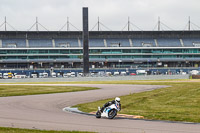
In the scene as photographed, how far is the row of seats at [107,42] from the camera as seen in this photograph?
142 metres

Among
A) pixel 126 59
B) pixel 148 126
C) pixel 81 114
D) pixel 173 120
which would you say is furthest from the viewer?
pixel 126 59

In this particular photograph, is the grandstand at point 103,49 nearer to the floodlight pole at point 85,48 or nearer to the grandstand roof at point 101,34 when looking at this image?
the grandstand roof at point 101,34

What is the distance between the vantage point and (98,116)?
68.5 feet

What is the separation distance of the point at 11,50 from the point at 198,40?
75362 mm

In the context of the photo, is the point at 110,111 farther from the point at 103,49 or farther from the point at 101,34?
the point at 101,34

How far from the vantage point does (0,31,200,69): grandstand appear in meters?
138

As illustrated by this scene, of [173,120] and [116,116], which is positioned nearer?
[173,120]

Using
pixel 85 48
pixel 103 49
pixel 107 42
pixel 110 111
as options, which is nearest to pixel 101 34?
pixel 107 42

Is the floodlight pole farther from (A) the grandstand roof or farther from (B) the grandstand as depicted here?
(A) the grandstand roof

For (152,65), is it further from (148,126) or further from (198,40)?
(148,126)

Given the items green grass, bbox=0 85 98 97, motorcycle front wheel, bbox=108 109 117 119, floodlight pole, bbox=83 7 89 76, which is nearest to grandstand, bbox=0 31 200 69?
floodlight pole, bbox=83 7 89 76

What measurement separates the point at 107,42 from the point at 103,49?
21.8ft

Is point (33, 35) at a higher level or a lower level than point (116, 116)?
higher

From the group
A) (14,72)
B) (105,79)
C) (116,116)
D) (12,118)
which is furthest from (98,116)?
(14,72)
